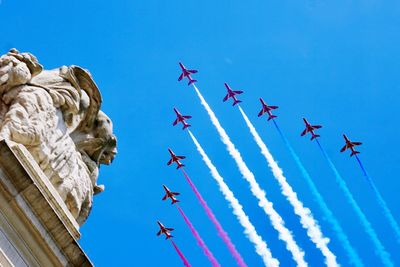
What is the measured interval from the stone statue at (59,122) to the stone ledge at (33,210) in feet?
2.90

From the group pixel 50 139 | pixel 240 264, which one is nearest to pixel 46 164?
pixel 50 139

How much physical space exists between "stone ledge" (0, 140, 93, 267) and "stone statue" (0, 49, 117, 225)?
0.88m

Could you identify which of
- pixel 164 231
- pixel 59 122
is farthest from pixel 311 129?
pixel 59 122

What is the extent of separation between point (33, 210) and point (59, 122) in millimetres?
4089

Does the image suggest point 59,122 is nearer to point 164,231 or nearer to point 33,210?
point 33,210

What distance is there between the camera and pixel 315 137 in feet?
316

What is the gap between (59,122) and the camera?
19.6 m

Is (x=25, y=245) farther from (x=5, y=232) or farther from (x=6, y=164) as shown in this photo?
(x=6, y=164)

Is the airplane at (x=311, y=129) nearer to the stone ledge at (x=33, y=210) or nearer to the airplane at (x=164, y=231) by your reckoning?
the airplane at (x=164, y=231)

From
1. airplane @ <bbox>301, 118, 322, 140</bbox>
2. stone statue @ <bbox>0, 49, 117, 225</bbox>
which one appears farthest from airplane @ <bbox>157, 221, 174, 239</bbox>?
stone statue @ <bbox>0, 49, 117, 225</bbox>

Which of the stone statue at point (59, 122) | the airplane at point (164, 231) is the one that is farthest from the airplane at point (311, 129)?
the stone statue at point (59, 122)

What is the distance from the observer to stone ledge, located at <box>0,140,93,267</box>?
1566 cm

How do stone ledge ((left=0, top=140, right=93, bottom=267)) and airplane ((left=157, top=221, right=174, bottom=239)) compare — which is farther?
airplane ((left=157, top=221, right=174, bottom=239))

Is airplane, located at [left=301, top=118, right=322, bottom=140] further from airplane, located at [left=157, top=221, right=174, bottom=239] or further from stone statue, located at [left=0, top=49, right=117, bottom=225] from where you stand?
stone statue, located at [left=0, top=49, right=117, bottom=225]
